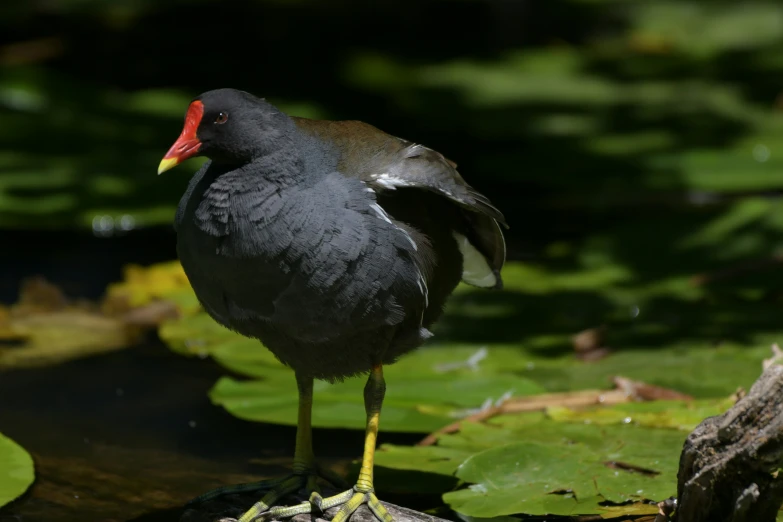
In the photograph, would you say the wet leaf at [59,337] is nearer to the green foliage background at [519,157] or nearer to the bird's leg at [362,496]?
the green foliage background at [519,157]

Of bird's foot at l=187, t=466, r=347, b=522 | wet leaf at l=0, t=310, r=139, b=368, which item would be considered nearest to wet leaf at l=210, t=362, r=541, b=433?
bird's foot at l=187, t=466, r=347, b=522

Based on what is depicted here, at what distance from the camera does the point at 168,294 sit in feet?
16.9

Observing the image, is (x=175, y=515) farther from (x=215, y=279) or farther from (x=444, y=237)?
(x=444, y=237)

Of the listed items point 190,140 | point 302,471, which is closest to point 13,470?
point 302,471

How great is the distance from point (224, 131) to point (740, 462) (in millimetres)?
1463

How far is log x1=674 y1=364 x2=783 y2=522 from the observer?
2.74 metres

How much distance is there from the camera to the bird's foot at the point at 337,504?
324 cm

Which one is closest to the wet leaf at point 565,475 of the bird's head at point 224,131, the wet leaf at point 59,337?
the bird's head at point 224,131

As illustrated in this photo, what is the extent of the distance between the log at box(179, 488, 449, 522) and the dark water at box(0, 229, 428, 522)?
0.17 meters

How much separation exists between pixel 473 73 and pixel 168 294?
13.0 feet

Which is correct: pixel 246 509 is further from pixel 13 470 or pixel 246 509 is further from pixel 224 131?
pixel 224 131

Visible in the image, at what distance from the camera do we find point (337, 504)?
3309 mm

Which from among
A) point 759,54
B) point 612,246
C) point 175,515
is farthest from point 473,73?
point 175,515

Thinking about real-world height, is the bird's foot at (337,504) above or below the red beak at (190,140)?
below
